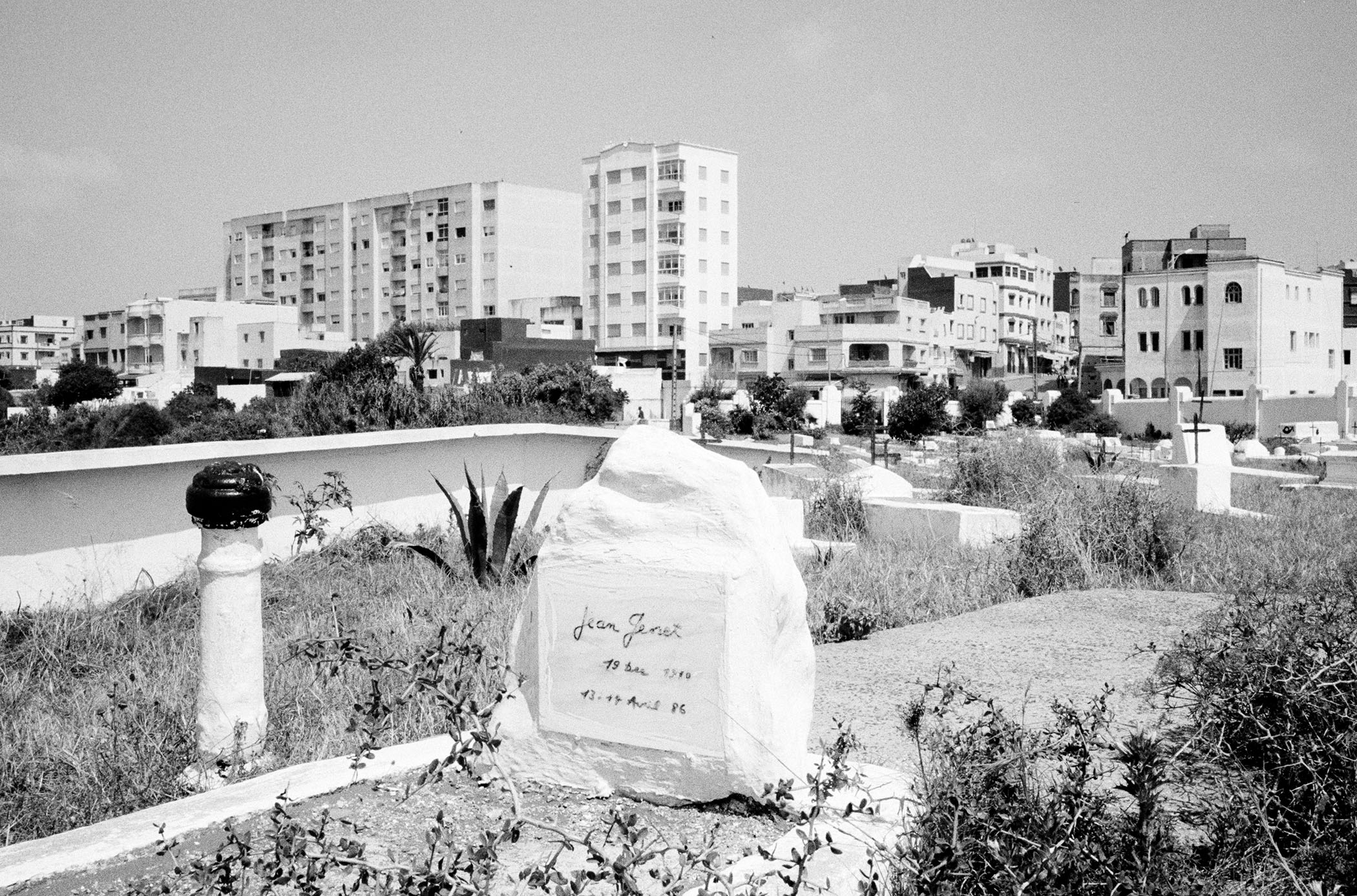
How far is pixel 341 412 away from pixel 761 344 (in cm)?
6216

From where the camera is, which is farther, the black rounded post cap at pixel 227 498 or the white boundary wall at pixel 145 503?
the white boundary wall at pixel 145 503

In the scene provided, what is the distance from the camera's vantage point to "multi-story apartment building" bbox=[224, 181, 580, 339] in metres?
82.2

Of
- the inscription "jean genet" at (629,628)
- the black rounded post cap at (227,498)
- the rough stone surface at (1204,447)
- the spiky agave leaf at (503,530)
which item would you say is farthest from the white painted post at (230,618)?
the rough stone surface at (1204,447)

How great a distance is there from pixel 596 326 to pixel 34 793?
74.6 m

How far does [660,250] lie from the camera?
7531cm

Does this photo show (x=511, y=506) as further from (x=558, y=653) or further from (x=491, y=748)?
(x=491, y=748)

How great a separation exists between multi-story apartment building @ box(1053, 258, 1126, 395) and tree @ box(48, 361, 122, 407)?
62770 millimetres

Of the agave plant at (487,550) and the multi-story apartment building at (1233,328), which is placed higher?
the multi-story apartment building at (1233,328)

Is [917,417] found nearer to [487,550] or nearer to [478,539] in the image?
[487,550]

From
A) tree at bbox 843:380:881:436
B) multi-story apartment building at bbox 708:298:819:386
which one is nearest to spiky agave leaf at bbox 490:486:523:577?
tree at bbox 843:380:881:436

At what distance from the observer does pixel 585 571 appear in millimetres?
3666

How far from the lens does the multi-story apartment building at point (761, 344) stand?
74562mm

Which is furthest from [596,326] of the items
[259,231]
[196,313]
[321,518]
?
[321,518]

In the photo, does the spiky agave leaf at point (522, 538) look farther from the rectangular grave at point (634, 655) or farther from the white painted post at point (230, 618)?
Result: the rectangular grave at point (634, 655)
